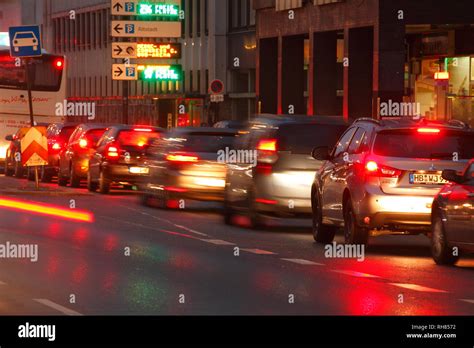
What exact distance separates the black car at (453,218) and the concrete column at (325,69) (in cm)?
3936

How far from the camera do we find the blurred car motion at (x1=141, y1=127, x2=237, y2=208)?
29219 mm

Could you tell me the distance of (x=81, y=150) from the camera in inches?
1580

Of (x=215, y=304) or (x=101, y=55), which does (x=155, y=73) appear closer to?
(x=101, y=55)

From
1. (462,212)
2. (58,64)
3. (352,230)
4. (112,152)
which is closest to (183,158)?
(112,152)

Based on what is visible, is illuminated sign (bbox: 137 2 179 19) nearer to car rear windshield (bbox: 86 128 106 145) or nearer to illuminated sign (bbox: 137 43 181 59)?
illuminated sign (bbox: 137 43 181 59)

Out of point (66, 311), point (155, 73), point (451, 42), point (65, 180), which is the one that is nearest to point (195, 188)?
point (65, 180)

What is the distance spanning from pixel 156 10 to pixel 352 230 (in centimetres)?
4212

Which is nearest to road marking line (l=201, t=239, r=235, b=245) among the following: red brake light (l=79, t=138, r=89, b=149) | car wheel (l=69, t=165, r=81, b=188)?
red brake light (l=79, t=138, r=89, b=149)

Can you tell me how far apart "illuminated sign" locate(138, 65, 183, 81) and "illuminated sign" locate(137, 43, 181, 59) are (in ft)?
3.60

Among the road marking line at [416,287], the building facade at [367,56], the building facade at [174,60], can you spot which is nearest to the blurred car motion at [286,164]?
the road marking line at [416,287]

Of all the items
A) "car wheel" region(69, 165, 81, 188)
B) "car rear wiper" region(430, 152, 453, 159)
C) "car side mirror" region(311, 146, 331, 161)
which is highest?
"car rear wiper" region(430, 152, 453, 159)

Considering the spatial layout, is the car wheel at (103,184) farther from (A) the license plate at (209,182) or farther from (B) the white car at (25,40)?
(A) the license plate at (209,182)
